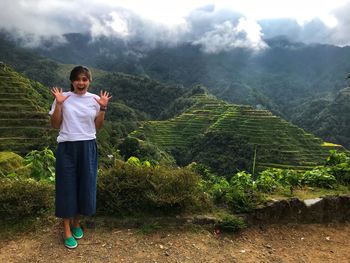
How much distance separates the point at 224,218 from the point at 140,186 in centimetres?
106

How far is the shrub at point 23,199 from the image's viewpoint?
3.94 m

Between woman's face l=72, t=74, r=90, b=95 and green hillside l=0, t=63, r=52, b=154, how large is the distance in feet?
118

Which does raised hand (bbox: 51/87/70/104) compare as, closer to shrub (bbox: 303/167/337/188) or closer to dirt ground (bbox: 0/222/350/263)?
dirt ground (bbox: 0/222/350/263)

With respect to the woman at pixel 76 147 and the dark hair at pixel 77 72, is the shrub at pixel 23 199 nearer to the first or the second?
the woman at pixel 76 147

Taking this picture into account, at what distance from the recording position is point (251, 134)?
63.8 metres

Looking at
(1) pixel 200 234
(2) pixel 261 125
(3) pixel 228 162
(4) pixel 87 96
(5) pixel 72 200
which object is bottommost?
(3) pixel 228 162

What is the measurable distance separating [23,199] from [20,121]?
41.7m

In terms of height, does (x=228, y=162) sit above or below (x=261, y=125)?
below

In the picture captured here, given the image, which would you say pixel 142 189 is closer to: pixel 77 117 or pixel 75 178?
pixel 75 178

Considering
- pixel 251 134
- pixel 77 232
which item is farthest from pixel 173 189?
pixel 251 134

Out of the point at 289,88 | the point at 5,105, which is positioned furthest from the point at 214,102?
the point at 289,88

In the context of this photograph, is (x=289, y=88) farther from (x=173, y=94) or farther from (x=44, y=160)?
(x=44, y=160)

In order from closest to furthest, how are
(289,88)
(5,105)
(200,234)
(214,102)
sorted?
(200,234) → (5,105) → (214,102) → (289,88)

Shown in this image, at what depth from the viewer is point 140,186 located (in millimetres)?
4102
